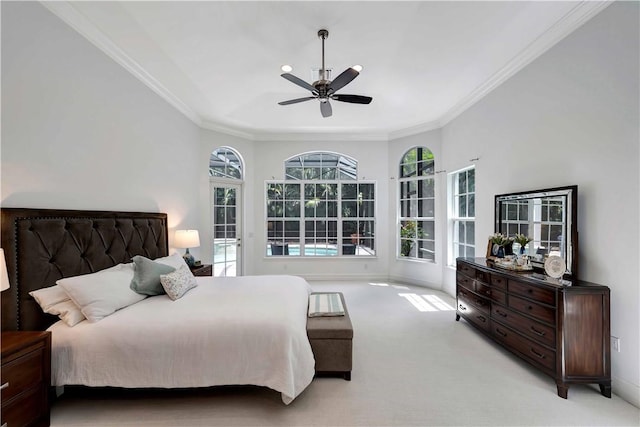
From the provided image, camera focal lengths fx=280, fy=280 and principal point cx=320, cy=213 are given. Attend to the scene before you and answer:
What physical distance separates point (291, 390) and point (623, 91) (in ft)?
10.9

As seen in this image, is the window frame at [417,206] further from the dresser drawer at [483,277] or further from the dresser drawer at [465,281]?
the dresser drawer at [483,277]

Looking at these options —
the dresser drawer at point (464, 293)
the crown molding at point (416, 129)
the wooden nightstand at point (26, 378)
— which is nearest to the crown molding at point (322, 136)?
the crown molding at point (416, 129)

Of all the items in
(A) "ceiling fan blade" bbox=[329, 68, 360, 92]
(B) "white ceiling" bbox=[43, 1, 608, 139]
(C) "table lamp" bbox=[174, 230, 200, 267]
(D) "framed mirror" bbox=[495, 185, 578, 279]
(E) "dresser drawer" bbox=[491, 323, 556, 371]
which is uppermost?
(B) "white ceiling" bbox=[43, 1, 608, 139]

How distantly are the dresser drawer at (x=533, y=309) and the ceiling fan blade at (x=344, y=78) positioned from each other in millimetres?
2572

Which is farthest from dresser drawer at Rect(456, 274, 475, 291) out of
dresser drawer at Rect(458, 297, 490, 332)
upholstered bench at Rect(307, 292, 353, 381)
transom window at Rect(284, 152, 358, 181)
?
transom window at Rect(284, 152, 358, 181)

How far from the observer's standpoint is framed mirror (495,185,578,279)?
246 centimetres

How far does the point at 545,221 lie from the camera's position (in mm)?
2783

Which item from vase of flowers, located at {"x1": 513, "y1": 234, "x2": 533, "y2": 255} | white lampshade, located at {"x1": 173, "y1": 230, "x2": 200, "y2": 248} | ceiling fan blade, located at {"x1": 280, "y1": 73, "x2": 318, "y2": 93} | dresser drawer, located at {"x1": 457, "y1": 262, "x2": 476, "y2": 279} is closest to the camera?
ceiling fan blade, located at {"x1": 280, "y1": 73, "x2": 318, "y2": 93}

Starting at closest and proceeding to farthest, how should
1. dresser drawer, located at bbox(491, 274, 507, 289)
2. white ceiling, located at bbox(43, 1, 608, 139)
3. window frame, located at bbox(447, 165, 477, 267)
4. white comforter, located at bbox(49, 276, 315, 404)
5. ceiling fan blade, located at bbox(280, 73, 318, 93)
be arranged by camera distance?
white comforter, located at bbox(49, 276, 315, 404), white ceiling, located at bbox(43, 1, 608, 139), ceiling fan blade, located at bbox(280, 73, 318, 93), dresser drawer, located at bbox(491, 274, 507, 289), window frame, located at bbox(447, 165, 477, 267)

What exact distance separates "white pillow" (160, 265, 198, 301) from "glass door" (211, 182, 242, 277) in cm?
242

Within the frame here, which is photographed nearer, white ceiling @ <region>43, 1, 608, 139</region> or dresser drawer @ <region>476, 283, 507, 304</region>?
white ceiling @ <region>43, 1, 608, 139</region>

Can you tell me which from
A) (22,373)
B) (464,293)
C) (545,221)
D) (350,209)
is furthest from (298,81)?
(350,209)

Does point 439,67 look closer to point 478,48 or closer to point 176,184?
point 478,48

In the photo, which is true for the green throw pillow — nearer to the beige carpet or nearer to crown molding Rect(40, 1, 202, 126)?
the beige carpet
